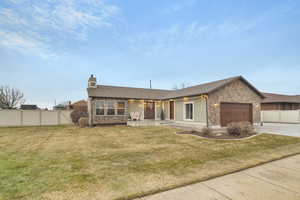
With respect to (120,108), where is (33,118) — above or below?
below

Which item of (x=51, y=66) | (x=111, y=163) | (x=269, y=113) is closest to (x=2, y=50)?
(x=51, y=66)

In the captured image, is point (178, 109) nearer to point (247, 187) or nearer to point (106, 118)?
point (106, 118)

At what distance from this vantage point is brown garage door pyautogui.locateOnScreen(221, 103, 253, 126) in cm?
1196

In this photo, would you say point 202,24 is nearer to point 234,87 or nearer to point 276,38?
point 276,38

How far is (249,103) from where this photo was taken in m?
13.3

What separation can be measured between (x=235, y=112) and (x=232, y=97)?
53.3 inches

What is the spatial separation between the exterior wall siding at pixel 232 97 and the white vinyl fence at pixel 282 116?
709 cm

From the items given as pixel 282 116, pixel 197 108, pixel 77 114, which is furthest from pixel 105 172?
pixel 282 116

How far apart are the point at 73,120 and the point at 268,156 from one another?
56.5 ft

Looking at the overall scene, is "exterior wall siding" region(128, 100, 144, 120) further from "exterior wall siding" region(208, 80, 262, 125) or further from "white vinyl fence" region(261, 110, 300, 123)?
"white vinyl fence" region(261, 110, 300, 123)

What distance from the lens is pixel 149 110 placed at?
55.7 feet

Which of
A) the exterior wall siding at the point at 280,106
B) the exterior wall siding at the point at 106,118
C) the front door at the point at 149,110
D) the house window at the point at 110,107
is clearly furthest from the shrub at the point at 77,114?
the exterior wall siding at the point at 280,106

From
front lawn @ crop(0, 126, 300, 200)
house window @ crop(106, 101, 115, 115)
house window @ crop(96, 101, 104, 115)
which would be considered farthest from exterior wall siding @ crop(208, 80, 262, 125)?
house window @ crop(96, 101, 104, 115)

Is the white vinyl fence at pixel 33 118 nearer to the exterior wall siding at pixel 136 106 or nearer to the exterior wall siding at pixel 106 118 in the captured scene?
the exterior wall siding at pixel 106 118
